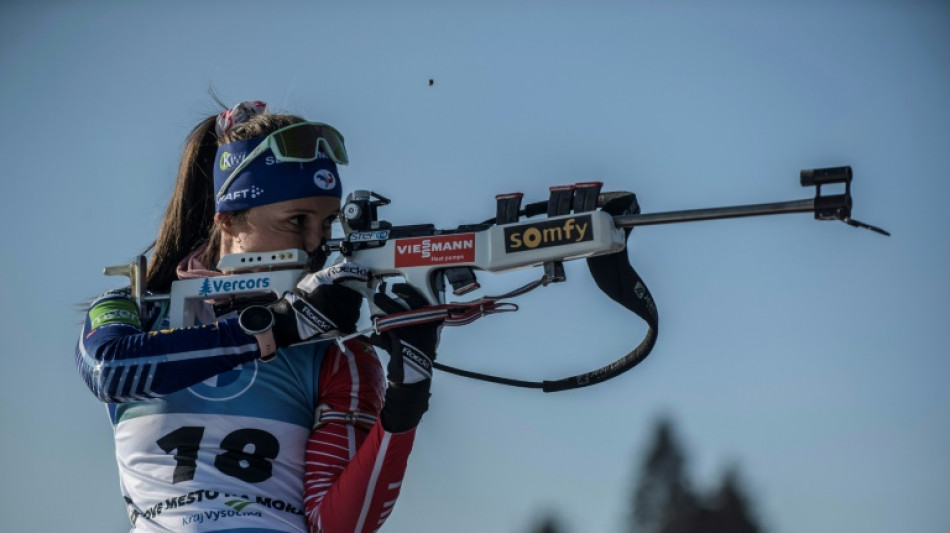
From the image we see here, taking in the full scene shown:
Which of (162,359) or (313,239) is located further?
(313,239)

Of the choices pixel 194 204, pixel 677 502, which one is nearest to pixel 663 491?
pixel 677 502

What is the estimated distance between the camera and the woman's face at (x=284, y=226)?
793 cm

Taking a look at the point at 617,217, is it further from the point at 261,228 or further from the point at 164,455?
the point at 164,455

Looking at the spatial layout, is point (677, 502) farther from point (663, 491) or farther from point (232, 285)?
point (232, 285)

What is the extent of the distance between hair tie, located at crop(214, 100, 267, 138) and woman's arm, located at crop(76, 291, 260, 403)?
1.20 m

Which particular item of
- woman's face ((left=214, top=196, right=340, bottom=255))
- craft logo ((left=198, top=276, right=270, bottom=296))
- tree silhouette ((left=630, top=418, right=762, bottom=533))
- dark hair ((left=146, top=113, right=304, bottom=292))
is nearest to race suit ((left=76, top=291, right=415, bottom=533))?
craft logo ((left=198, top=276, right=270, bottom=296))

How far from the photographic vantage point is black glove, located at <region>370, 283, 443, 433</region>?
7.32 meters

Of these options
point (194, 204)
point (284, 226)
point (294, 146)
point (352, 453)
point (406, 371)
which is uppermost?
point (294, 146)

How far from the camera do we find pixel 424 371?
7391 millimetres

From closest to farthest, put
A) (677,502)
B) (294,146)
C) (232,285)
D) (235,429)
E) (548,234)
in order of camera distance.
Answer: (548,234), (235,429), (232,285), (294,146), (677,502)

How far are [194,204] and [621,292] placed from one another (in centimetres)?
215

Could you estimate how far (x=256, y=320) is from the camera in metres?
7.35

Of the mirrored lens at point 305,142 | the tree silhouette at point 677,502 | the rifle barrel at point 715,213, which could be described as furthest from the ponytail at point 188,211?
the tree silhouette at point 677,502

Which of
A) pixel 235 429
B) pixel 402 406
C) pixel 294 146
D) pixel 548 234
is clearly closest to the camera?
pixel 402 406
